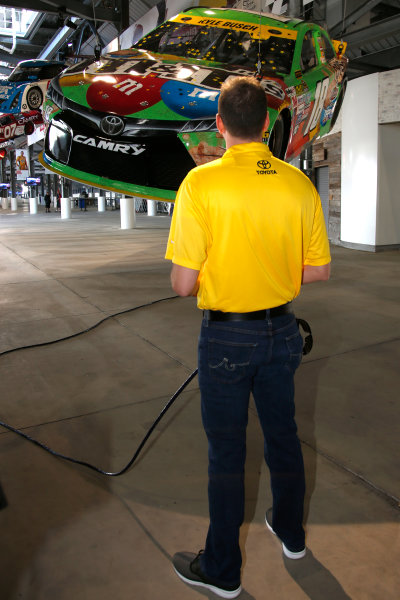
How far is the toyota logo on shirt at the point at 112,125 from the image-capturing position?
4.92 meters

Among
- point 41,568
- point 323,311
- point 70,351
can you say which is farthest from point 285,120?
point 41,568

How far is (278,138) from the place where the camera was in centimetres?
548

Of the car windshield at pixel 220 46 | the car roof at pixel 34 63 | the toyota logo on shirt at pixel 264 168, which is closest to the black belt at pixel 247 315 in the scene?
the toyota logo on shirt at pixel 264 168

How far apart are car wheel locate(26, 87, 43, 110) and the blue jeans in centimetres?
1081

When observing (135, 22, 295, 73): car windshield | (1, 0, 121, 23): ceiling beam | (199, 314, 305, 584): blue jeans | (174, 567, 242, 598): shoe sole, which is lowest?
(174, 567, 242, 598): shoe sole

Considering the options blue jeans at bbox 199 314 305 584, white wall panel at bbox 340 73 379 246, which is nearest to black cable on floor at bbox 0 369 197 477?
blue jeans at bbox 199 314 305 584

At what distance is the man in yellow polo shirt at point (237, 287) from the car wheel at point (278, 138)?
3762 mm

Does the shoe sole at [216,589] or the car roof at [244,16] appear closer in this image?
the shoe sole at [216,589]

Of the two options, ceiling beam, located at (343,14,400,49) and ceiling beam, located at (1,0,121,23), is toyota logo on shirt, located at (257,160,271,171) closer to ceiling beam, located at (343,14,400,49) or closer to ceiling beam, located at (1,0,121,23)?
ceiling beam, located at (343,14,400,49)

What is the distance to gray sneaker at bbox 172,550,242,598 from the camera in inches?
68.6

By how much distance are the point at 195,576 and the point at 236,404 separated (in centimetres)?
67

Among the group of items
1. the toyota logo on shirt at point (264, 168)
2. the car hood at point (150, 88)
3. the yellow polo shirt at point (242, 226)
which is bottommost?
the yellow polo shirt at point (242, 226)

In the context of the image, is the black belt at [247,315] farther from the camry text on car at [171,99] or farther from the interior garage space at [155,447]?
the camry text on car at [171,99]

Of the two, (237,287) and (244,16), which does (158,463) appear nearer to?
(237,287)
